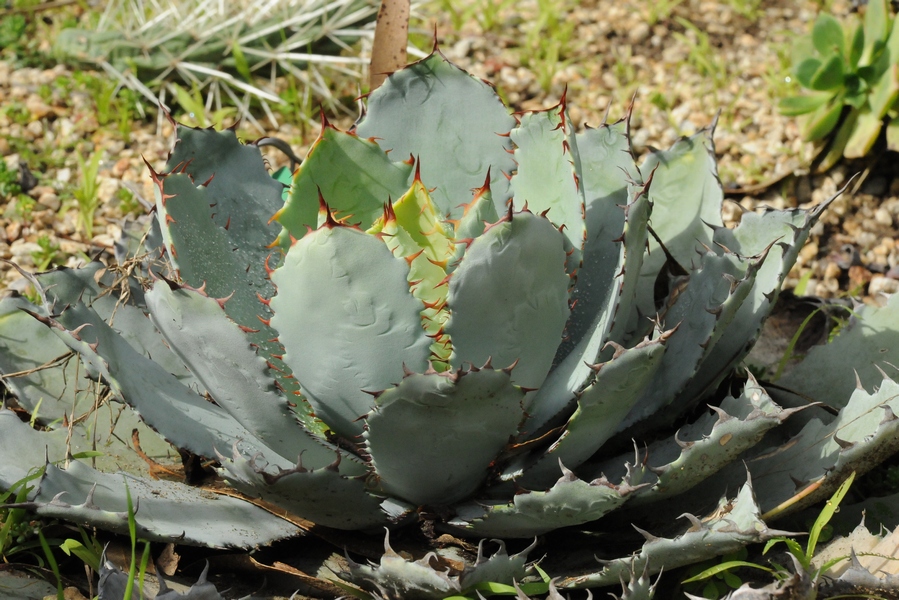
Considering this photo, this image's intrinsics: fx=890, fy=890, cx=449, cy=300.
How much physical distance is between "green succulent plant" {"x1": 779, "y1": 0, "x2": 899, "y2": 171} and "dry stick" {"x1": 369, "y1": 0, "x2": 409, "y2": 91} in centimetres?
156

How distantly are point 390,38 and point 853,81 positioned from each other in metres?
1.75

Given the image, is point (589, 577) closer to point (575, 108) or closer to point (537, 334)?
point (537, 334)

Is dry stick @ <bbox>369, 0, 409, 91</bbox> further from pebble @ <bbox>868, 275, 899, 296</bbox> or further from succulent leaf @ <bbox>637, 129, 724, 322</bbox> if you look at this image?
pebble @ <bbox>868, 275, 899, 296</bbox>

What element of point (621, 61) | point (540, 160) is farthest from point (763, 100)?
point (540, 160)

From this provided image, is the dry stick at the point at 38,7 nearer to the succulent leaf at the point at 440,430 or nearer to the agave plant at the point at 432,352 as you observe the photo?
the agave plant at the point at 432,352

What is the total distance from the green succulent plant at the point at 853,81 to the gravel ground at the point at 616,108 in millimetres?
209

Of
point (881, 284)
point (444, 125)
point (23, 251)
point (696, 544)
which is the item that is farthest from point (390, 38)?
point (881, 284)

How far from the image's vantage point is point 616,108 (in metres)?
3.68

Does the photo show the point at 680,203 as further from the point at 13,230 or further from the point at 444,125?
the point at 13,230

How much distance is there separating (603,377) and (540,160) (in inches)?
20.5

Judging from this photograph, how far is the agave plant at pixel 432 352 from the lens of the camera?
57.3 inches

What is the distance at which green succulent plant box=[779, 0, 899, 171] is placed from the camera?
2965 mm

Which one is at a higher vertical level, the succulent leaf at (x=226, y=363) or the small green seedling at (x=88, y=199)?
the succulent leaf at (x=226, y=363)

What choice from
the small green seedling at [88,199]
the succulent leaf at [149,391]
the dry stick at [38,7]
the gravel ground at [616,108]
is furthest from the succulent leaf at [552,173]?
the dry stick at [38,7]
